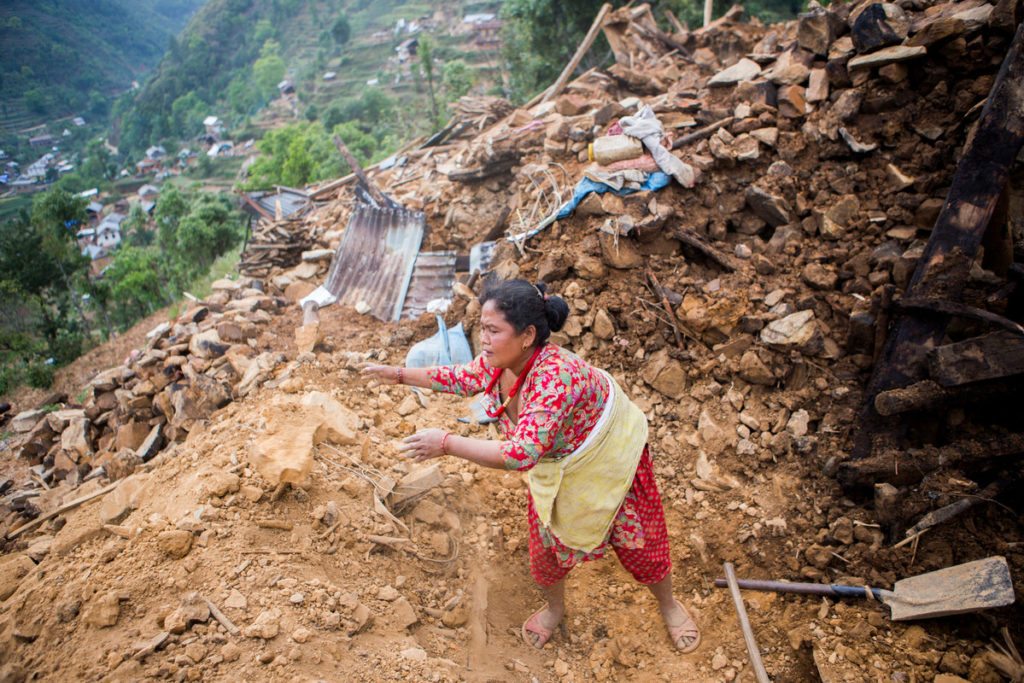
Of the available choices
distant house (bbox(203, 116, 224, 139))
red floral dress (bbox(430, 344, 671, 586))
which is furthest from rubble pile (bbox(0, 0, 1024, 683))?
distant house (bbox(203, 116, 224, 139))

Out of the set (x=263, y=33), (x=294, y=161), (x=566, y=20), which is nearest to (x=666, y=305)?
(x=566, y=20)

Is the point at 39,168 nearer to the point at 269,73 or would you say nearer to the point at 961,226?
the point at 961,226

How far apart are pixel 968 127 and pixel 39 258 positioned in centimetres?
2183

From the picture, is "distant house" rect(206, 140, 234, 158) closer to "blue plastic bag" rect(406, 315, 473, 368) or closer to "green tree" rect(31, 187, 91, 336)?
"green tree" rect(31, 187, 91, 336)

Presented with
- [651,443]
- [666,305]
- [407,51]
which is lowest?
[651,443]

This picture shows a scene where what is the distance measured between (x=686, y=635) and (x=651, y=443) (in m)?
1.19

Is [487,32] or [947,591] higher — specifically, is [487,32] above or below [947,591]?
above

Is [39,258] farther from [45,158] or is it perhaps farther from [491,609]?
[491,609]

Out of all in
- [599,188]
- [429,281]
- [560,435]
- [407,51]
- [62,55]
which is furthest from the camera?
[407,51]

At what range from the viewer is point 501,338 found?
1853 millimetres

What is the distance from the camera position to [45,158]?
12.6 meters

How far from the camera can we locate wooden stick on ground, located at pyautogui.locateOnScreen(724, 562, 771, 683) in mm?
2279

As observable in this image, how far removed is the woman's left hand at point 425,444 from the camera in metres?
1.81

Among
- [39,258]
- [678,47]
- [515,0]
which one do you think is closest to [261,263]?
[678,47]
